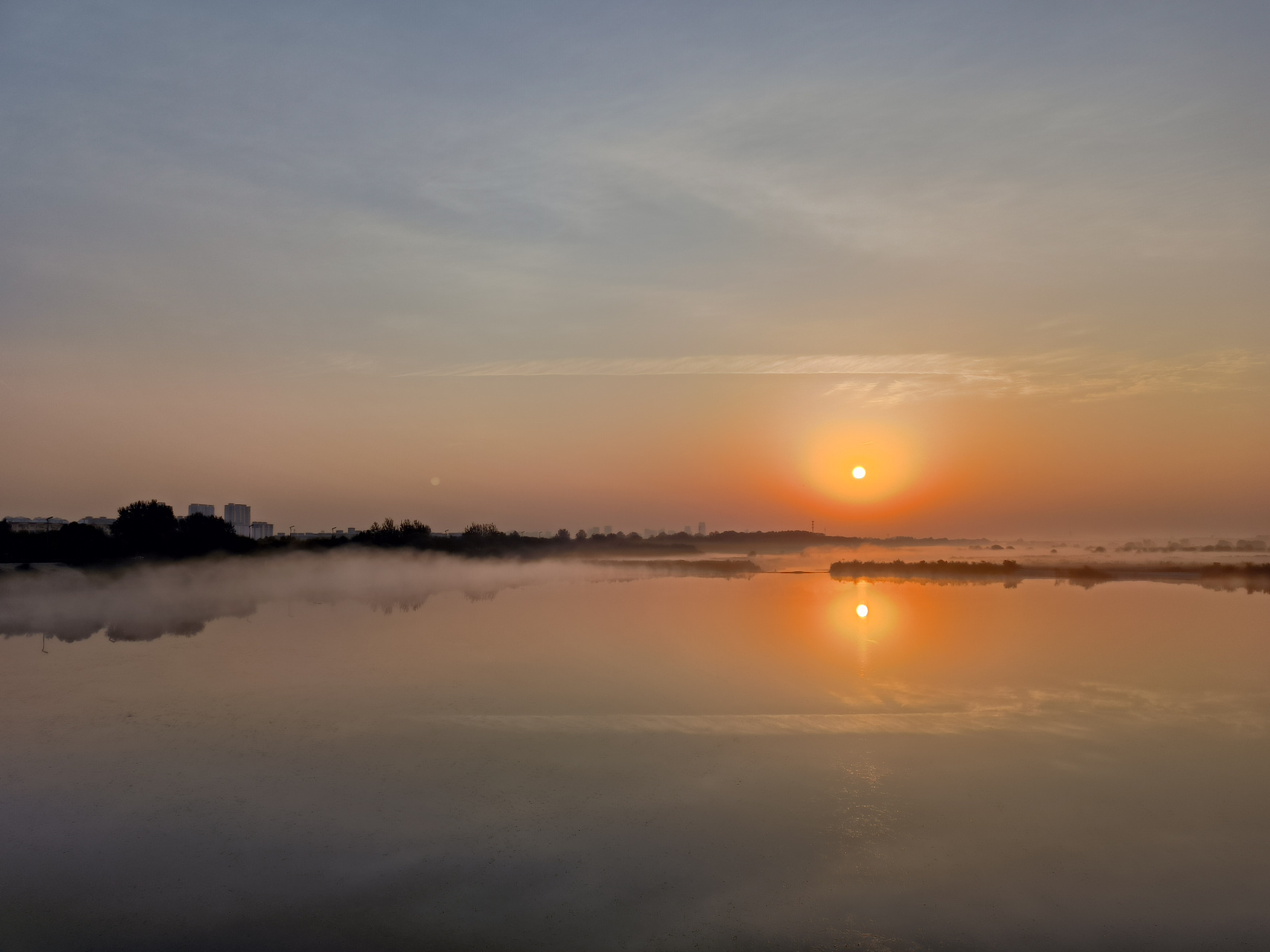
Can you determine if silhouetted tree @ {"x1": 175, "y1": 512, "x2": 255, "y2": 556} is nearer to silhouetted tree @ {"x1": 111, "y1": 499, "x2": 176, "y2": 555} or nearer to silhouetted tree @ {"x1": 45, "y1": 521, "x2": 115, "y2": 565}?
silhouetted tree @ {"x1": 111, "y1": 499, "x2": 176, "y2": 555}

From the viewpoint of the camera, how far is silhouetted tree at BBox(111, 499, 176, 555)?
7194 cm

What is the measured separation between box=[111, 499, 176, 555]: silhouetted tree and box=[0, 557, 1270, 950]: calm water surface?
4135 cm

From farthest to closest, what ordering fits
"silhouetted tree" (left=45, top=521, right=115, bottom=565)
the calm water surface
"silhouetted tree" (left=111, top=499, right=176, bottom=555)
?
1. "silhouetted tree" (left=111, top=499, right=176, bottom=555)
2. "silhouetted tree" (left=45, top=521, right=115, bottom=565)
3. the calm water surface

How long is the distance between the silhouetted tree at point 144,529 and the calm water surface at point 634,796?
136 ft

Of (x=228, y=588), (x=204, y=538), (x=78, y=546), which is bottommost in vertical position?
(x=228, y=588)

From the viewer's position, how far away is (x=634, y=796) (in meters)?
15.3

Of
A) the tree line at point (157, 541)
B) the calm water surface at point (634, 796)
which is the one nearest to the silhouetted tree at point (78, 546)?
the tree line at point (157, 541)

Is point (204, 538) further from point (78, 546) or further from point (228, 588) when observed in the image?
point (228, 588)

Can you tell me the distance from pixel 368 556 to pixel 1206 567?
9325 centimetres

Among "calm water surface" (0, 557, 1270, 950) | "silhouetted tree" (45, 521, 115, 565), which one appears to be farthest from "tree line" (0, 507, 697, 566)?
"calm water surface" (0, 557, 1270, 950)

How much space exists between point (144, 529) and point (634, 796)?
77006 millimetres

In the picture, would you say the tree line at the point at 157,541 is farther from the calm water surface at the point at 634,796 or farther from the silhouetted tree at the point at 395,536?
the calm water surface at the point at 634,796

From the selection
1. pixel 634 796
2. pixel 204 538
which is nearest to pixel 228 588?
pixel 204 538

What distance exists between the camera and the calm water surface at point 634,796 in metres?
10.9
